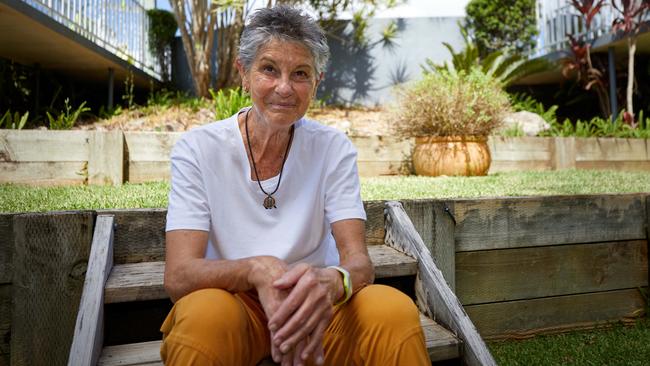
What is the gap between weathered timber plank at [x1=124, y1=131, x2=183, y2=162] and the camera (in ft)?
12.2

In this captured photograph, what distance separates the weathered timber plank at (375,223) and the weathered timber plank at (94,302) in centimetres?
108

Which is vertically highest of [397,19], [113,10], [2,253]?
[397,19]

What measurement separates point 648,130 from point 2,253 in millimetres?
6970

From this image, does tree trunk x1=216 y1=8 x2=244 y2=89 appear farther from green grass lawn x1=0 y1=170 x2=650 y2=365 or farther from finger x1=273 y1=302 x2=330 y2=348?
finger x1=273 y1=302 x2=330 y2=348

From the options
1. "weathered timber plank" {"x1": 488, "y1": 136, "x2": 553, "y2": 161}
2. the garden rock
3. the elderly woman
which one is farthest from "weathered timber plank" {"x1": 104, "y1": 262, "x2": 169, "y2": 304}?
the garden rock

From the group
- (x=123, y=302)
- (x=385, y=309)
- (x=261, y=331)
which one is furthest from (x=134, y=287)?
(x=385, y=309)

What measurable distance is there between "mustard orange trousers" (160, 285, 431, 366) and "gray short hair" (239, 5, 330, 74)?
2.55 ft

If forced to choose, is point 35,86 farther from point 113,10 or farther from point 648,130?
point 648,130

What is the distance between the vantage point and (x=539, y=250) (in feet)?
7.89

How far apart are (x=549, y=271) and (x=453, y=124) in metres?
2.12

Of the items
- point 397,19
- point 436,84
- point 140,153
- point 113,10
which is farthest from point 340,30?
point 140,153

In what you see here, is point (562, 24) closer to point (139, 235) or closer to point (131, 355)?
point (139, 235)

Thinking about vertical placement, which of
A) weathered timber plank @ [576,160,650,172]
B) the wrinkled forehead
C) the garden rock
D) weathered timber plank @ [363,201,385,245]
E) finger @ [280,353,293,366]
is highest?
the garden rock

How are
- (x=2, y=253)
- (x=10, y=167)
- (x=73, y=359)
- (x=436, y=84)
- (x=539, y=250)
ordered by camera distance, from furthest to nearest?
(x=436, y=84) → (x=10, y=167) → (x=539, y=250) → (x=2, y=253) → (x=73, y=359)
